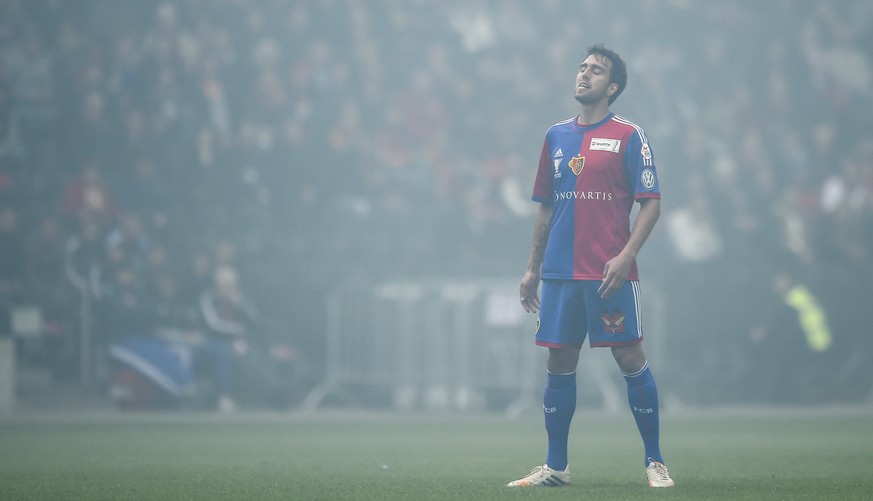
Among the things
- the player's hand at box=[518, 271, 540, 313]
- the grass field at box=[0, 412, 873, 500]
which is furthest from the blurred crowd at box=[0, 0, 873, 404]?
the player's hand at box=[518, 271, 540, 313]

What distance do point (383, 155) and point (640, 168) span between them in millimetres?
11513

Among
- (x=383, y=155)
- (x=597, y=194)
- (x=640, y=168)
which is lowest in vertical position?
(x=597, y=194)

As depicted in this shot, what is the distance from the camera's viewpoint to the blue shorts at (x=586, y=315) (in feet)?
21.7

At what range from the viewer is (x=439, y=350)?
1573 centimetres

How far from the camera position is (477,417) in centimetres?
1490

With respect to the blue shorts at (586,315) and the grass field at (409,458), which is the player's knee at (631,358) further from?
the grass field at (409,458)

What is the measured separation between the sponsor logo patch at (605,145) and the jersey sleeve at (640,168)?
2.3 inches

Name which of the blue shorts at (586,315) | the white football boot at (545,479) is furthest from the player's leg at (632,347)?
the white football boot at (545,479)

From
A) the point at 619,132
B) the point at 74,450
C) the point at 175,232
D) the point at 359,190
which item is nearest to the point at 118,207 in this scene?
the point at 175,232

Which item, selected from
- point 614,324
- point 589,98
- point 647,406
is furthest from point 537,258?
point 647,406

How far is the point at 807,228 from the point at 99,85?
10.2m

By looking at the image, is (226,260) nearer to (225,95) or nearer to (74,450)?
(225,95)

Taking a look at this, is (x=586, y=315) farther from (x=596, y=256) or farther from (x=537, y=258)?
(x=537, y=258)

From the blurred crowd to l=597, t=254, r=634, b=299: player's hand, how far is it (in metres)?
9.49
